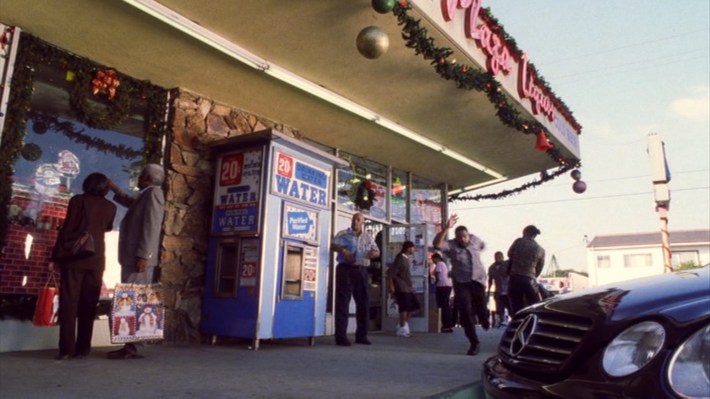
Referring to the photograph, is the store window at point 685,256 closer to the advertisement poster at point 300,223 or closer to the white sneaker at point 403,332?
the white sneaker at point 403,332

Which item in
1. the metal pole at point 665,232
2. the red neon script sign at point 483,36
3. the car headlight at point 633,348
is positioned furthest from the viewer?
the metal pole at point 665,232

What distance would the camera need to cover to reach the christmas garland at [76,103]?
5398 mm

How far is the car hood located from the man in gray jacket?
395cm

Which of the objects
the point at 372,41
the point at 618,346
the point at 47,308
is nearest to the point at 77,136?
the point at 47,308

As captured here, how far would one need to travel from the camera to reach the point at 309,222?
275 inches

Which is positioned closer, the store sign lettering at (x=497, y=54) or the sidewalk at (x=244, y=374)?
the sidewalk at (x=244, y=374)

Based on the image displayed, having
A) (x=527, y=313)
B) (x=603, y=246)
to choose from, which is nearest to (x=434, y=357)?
(x=527, y=313)

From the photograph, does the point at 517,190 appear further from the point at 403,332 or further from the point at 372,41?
the point at 372,41

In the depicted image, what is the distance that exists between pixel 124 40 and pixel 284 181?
2.48m

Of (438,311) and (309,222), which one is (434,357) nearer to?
(309,222)

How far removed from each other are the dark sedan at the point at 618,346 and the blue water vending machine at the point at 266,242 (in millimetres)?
4234

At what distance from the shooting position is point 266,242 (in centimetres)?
626

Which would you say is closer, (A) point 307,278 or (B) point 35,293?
(B) point 35,293

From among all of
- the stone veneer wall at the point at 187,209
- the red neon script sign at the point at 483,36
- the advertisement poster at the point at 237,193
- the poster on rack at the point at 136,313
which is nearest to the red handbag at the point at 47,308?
the poster on rack at the point at 136,313
